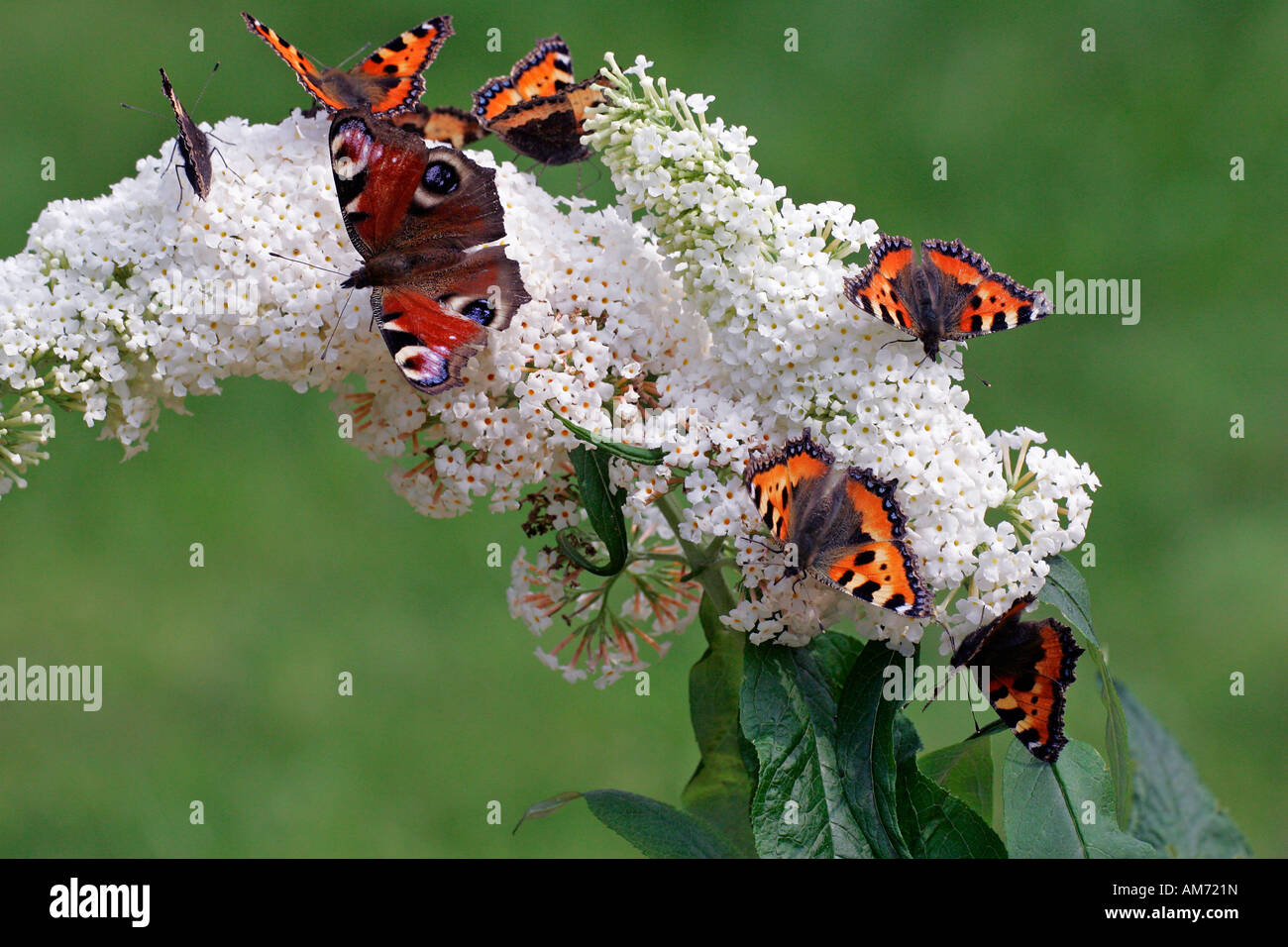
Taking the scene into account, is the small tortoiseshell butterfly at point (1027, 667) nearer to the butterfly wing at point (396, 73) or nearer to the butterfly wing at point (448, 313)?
the butterfly wing at point (448, 313)

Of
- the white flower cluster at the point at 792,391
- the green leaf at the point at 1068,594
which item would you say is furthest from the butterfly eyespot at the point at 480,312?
the green leaf at the point at 1068,594

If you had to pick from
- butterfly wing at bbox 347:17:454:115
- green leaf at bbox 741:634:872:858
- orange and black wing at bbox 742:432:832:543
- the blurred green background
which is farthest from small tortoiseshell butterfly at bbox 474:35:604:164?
Result: the blurred green background

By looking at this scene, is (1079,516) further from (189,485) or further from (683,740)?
(189,485)

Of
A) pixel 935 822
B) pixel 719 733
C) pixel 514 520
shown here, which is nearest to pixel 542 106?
pixel 719 733

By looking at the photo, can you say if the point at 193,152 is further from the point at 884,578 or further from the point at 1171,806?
the point at 1171,806

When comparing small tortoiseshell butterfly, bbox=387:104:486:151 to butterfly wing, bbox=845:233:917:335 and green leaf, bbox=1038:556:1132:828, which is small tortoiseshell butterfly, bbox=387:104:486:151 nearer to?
butterfly wing, bbox=845:233:917:335
